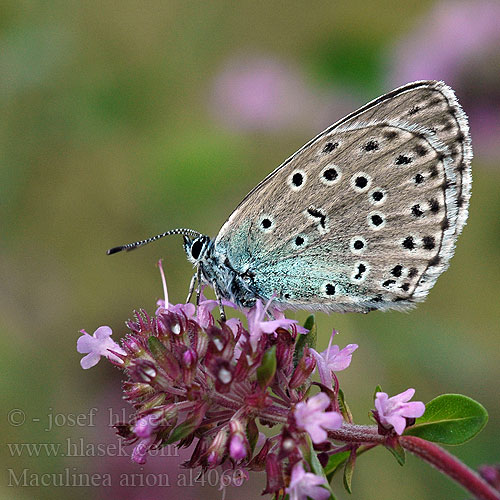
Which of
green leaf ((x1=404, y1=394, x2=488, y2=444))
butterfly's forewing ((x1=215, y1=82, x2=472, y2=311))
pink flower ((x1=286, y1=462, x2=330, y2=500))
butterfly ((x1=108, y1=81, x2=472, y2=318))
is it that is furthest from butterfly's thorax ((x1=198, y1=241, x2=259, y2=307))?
pink flower ((x1=286, y1=462, x2=330, y2=500))

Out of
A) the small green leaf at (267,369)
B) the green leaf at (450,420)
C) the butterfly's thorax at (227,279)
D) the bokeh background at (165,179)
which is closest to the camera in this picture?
the small green leaf at (267,369)

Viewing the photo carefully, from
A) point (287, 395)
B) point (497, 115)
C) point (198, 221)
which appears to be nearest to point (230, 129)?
point (198, 221)

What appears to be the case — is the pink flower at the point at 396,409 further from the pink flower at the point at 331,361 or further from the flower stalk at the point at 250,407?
the pink flower at the point at 331,361

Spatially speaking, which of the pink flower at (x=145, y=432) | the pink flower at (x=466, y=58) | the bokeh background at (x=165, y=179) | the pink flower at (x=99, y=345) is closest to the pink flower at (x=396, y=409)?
the pink flower at (x=145, y=432)

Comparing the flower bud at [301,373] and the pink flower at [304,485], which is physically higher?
the flower bud at [301,373]

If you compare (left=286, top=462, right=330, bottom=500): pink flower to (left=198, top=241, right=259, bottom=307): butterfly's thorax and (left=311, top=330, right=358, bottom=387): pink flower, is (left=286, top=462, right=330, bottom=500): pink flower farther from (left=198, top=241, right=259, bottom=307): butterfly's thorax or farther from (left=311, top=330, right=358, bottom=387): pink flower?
(left=198, top=241, right=259, bottom=307): butterfly's thorax
